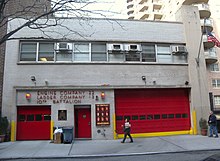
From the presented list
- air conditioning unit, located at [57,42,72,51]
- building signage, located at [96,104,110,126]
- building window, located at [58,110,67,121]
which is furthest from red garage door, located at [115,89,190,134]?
air conditioning unit, located at [57,42,72,51]

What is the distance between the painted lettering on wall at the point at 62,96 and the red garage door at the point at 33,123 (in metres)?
0.64

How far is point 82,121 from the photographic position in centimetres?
1451

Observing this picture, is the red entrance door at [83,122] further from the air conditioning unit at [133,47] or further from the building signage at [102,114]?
the air conditioning unit at [133,47]

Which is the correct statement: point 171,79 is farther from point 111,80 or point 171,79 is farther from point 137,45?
point 111,80

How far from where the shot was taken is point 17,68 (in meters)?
14.4

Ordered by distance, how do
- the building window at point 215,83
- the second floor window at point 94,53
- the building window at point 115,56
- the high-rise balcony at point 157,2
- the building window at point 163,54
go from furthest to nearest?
the high-rise balcony at point 157,2 < the building window at point 215,83 < the building window at point 163,54 < the building window at point 115,56 < the second floor window at point 94,53

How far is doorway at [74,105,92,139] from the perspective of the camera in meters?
14.4

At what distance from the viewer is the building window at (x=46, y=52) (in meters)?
14.8

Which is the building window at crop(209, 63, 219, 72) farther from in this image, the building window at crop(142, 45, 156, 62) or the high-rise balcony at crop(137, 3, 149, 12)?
the high-rise balcony at crop(137, 3, 149, 12)

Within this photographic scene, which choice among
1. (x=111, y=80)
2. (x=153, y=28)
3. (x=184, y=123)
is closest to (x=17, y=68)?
(x=111, y=80)

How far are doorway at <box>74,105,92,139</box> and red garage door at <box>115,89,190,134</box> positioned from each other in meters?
1.99

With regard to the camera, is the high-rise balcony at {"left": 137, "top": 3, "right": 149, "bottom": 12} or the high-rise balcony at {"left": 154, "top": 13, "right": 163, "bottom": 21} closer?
the high-rise balcony at {"left": 154, "top": 13, "right": 163, "bottom": 21}

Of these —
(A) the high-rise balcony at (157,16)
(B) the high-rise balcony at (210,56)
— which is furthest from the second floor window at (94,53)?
(A) the high-rise balcony at (157,16)

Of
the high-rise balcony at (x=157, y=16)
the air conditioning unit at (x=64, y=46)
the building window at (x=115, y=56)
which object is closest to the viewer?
the air conditioning unit at (x=64, y=46)
